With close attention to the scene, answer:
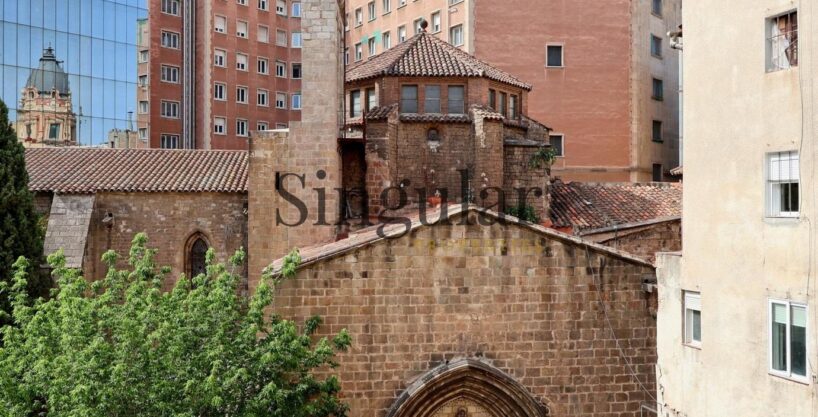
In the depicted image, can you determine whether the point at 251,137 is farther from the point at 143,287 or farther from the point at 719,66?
the point at 719,66

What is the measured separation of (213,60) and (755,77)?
4514 centimetres

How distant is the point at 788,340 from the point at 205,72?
4650 cm

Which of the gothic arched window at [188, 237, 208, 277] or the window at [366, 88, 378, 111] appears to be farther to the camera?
the window at [366, 88, 378, 111]

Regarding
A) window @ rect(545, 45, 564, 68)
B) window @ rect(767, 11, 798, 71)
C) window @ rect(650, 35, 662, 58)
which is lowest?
window @ rect(767, 11, 798, 71)

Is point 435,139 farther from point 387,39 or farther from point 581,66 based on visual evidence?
point 387,39

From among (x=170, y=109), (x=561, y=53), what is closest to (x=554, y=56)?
(x=561, y=53)

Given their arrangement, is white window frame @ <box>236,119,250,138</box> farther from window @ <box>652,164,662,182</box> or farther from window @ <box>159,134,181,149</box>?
window @ <box>652,164,662,182</box>

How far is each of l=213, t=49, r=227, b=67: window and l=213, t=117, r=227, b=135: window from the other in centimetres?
365

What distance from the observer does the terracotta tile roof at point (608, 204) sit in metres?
24.8

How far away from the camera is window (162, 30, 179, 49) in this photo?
51.1 metres

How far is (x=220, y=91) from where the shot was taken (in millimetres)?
52531

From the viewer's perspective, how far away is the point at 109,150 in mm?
26594

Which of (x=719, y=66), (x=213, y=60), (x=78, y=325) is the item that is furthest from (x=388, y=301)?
(x=213, y=60)

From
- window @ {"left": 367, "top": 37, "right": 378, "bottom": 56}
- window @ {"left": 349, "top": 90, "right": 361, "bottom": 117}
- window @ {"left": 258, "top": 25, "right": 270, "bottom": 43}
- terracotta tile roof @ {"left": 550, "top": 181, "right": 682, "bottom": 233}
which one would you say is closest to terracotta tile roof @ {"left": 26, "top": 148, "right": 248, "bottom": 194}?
window @ {"left": 349, "top": 90, "right": 361, "bottom": 117}
